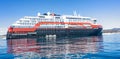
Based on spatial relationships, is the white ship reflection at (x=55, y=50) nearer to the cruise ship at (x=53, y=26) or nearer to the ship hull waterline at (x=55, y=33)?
the ship hull waterline at (x=55, y=33)

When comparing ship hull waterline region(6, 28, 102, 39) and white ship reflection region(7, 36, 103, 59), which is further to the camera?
ship hull waterline region(6, 28, 102, 39)

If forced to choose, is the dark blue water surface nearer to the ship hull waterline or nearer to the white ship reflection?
the white ship reflection

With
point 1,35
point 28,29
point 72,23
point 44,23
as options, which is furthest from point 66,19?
point 1,35

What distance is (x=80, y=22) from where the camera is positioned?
141 m

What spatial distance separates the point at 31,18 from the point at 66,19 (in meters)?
18.0

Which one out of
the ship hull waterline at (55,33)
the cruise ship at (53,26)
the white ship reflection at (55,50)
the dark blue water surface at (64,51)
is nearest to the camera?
the dark blue water surface at (64,51)

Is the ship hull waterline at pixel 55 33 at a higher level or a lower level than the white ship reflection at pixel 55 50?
higher

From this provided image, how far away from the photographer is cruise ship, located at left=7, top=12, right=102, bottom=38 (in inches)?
4879

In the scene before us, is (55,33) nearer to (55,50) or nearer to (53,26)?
(53,26)

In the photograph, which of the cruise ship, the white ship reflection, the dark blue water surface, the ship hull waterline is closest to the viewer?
the dark blue water surface

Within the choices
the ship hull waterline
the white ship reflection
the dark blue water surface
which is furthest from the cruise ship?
the dark blue water surface

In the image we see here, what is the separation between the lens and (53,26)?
131125 mm

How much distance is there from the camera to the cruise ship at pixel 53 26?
407ft

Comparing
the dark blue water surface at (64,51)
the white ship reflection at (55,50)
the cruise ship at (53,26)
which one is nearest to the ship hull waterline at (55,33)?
the cruise ship at (53,26)
